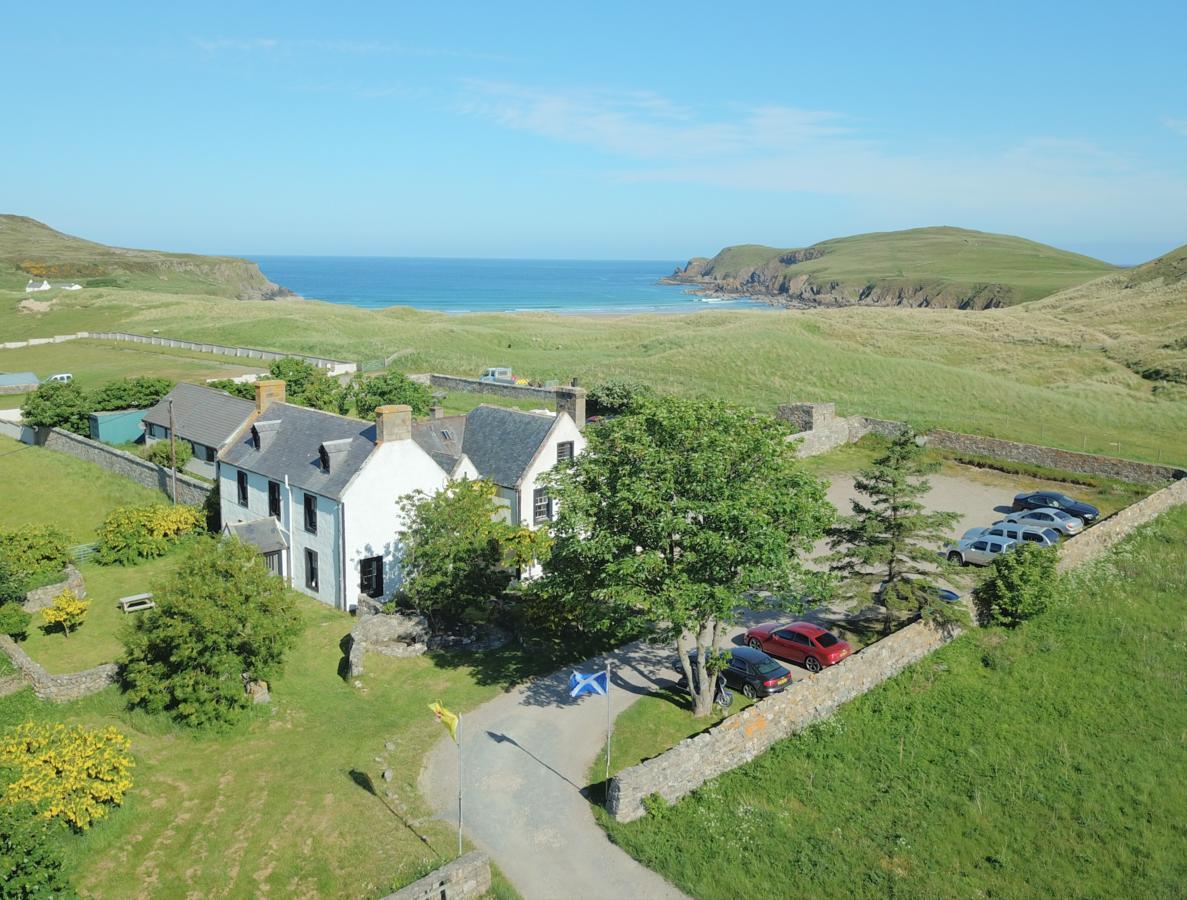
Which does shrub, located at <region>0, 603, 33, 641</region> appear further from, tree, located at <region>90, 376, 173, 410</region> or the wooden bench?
tree, located at <region>90, 376, 173, 410</region>

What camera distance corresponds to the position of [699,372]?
3196 inches

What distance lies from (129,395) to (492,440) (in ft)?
98.5

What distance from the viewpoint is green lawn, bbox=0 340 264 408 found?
71500 mm

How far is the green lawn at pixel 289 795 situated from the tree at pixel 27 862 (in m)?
1.42

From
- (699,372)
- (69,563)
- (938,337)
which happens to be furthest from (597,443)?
(938,337)

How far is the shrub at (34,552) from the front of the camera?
107 feet

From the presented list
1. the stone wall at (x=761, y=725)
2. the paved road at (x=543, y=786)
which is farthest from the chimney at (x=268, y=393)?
the stone wall at (x=761, y=725)

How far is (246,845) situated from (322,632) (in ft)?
38.6

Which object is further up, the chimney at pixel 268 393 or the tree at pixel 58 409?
the chimney at pixel 268 393

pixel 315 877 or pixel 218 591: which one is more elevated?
pixel 218 591

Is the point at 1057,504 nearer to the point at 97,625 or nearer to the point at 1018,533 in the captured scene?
the point at 1018,533

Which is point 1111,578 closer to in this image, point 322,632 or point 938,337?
point 322,632

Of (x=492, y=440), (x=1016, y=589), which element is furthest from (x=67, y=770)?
(x=1016, y=589)

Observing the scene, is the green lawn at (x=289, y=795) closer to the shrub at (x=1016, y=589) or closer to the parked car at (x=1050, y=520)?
the shrub at (x=1016, y=589)
